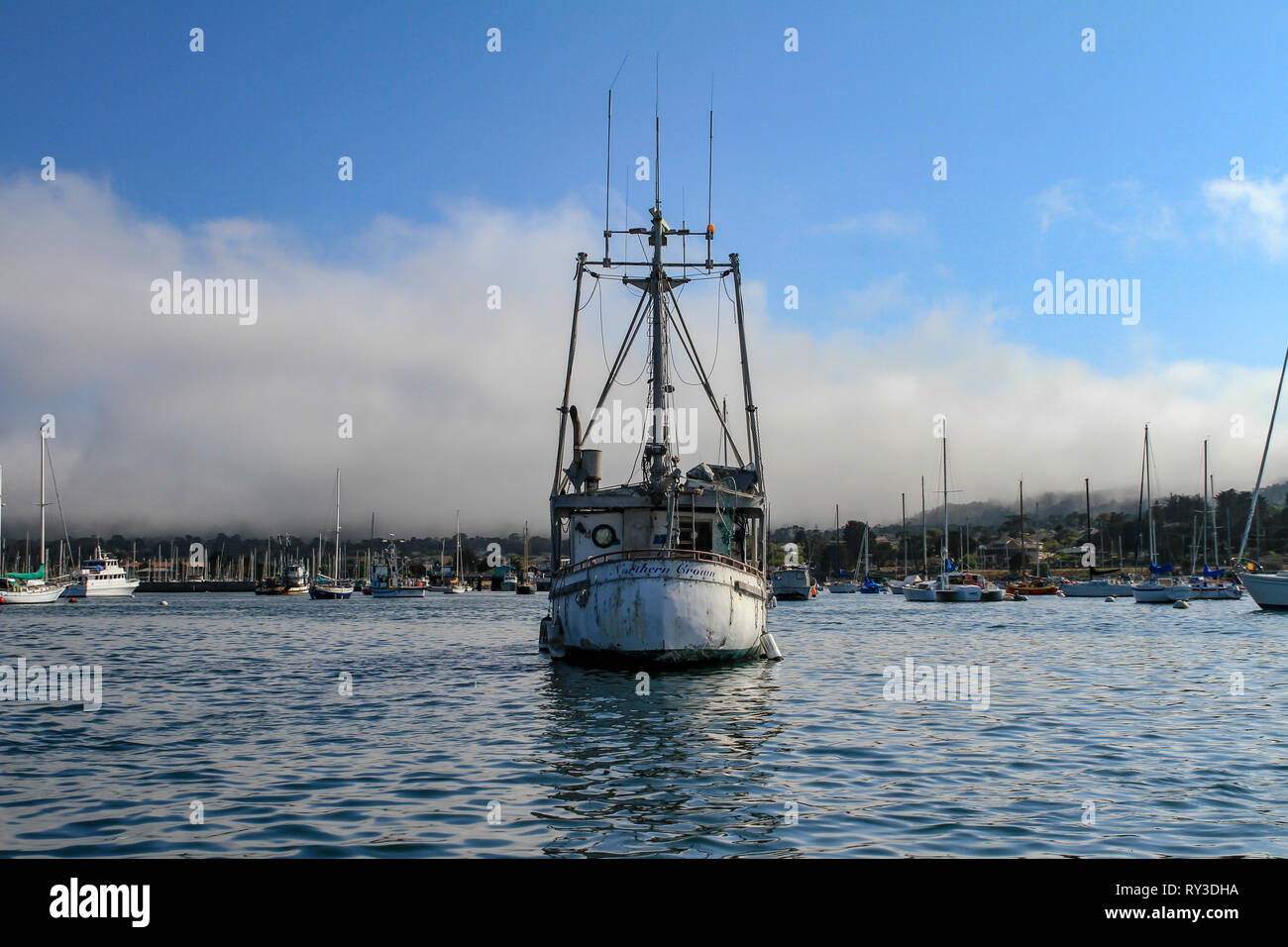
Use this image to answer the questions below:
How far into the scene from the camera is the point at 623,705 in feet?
63.7

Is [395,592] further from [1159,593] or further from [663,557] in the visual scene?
[663,557]

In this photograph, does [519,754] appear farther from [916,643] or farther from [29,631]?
[29,631]

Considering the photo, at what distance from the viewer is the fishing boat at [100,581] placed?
134000mm

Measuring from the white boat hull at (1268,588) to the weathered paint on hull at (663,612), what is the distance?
52.3 meters

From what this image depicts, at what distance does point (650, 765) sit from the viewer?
13156mm

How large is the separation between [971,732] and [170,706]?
51.3 ft

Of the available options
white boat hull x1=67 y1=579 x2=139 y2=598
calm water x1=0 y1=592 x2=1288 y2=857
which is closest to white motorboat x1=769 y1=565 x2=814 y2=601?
white boat hull x1=67 y1=579 x2=139 y2=598

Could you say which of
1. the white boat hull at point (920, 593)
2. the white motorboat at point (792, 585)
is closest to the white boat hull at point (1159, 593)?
the white boat hull at point (920, 593)

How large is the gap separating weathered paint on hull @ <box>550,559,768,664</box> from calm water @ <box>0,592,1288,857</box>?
0.79m

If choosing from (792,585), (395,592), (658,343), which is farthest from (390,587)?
(658,343)

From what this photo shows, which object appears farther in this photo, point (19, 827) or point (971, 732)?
point (971, 732)
